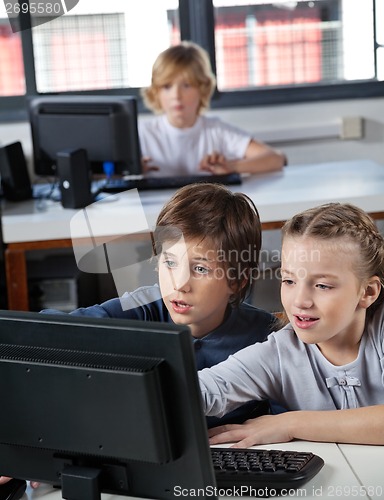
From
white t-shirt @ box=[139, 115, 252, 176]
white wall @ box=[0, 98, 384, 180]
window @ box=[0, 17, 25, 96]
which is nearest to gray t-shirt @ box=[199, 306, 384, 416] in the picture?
white t-shirt @ box=[139, 115, 252, 176]

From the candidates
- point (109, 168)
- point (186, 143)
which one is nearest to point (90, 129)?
point (109, 168)

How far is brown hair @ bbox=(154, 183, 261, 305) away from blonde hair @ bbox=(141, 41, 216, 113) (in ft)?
6.02

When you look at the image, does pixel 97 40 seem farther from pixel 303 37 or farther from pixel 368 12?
pixel 368 12

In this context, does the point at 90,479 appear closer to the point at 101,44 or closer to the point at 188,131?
the point at 188,131

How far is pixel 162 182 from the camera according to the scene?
11.6 feet

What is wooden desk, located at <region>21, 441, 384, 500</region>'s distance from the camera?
54.7 inches

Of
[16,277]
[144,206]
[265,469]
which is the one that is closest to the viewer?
[265,469]

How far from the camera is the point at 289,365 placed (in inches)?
68.1

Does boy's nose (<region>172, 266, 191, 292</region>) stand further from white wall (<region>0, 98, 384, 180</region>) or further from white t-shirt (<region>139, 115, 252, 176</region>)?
white wall (<region>0, 98, 384, 180</region>)

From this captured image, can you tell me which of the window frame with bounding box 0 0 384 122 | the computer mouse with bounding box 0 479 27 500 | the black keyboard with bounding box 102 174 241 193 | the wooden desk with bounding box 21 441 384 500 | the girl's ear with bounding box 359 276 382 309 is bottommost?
the wooden desk with bounding box 21 441 384 500

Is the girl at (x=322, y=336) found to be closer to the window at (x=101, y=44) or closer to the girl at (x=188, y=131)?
the girl at (x=188, y=131)

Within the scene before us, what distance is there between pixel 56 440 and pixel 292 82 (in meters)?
3.54

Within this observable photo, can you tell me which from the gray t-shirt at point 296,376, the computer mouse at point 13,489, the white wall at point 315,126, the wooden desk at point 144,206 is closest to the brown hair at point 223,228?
the gray t-shirt at point 296,376

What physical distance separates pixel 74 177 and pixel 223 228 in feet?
5.46
